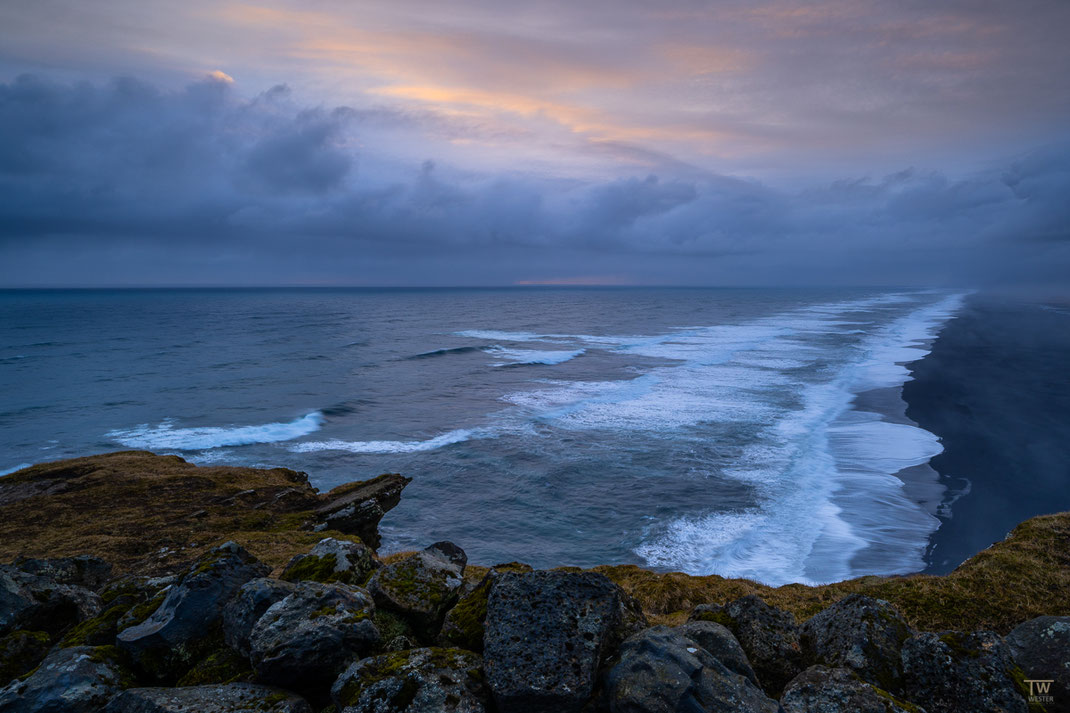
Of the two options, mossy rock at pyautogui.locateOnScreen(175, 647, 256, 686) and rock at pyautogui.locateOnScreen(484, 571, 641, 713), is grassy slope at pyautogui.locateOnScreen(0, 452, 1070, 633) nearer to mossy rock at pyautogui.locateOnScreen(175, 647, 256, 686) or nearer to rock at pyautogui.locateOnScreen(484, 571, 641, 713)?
rock at pyautogui.locateOnScreen(484, 571, 641, 713)

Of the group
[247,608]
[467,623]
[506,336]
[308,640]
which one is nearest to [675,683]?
[467,623]

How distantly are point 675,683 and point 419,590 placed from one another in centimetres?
361

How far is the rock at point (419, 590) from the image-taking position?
295 inches

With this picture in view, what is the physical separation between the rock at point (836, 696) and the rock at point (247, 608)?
235 inches

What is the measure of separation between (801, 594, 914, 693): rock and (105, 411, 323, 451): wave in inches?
1540

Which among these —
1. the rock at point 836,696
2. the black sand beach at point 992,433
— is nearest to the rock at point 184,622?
the rock at point 836,696

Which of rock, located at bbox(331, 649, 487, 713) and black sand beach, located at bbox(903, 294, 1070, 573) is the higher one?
rock, located at bbox(331, 649, 487, 713)

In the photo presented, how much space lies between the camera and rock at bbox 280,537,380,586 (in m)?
8.52

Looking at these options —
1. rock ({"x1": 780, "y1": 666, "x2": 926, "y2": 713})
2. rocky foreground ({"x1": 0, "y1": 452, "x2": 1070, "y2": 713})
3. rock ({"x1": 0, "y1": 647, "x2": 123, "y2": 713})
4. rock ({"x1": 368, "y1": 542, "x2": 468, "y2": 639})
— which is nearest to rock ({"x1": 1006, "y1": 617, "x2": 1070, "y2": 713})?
rocky foreground ({"x1": 0, "y1": 452, "x2": 1070, "y2": 713})

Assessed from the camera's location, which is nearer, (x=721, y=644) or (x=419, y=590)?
(x=721, y=644)

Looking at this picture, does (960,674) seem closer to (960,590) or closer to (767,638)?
(767,638)

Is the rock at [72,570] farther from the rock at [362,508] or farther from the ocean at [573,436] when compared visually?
the ocean at [573,436]

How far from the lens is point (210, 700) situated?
19.6 ft

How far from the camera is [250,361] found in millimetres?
77562
